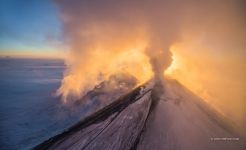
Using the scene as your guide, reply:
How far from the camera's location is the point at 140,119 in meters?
10.3

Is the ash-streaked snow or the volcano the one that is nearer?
the volcano

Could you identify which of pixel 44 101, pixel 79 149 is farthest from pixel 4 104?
pixel 79 149

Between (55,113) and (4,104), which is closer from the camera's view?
(55,113)

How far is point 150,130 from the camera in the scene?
9.27 metres

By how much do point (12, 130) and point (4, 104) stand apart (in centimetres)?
965

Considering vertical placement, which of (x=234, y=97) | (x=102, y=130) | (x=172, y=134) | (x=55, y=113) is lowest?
(x=102, y=130)

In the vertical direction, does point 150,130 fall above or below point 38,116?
below

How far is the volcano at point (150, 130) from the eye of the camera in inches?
324

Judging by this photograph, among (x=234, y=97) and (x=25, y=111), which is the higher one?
(x=234, y=97)

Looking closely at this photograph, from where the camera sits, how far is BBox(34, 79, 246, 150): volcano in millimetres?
8219

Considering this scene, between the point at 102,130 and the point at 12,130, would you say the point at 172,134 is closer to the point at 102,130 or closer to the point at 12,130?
the point at 102,130

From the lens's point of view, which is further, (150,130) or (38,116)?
(38,116)

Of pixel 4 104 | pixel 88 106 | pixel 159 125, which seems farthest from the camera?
pixel 4 104

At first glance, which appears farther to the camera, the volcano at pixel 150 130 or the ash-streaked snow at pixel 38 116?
the ash-streaked snow at pixel 38 116
